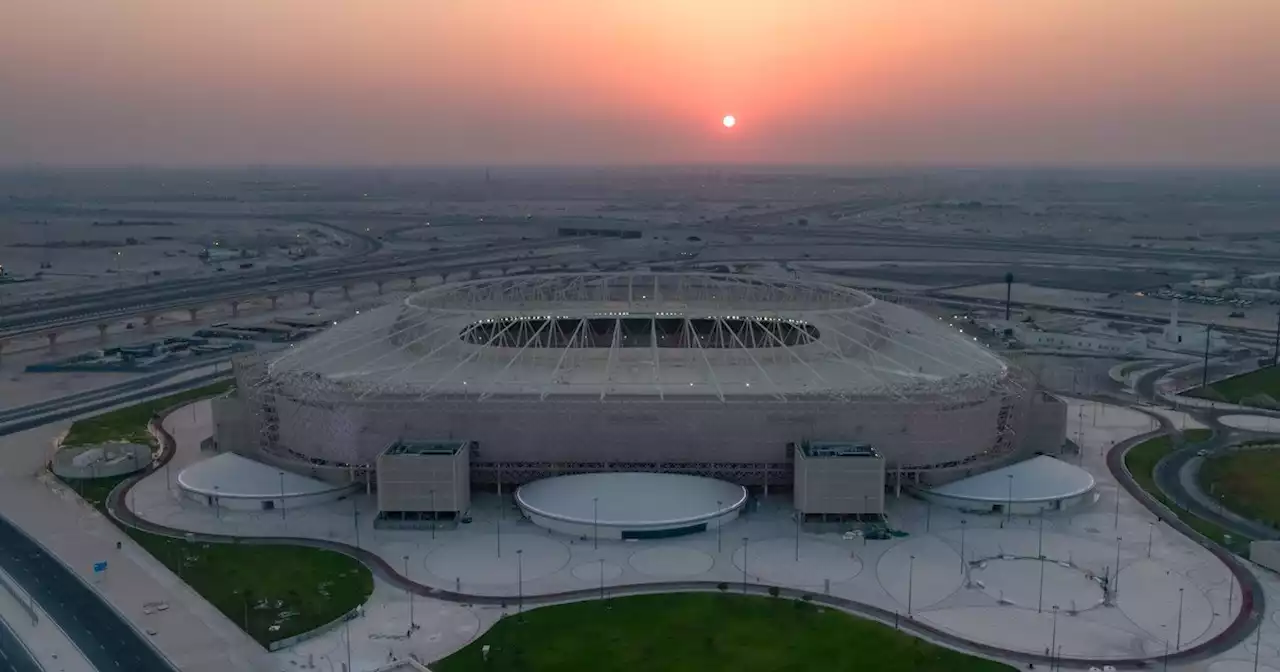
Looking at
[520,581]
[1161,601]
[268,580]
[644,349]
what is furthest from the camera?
[644,349]

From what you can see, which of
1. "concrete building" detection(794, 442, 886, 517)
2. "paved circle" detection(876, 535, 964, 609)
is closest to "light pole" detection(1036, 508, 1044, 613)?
"paved circle" detection(876, 535, 964, 609)

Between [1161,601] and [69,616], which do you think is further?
[1161,601]

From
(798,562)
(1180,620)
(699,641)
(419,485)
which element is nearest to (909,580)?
(798,562)

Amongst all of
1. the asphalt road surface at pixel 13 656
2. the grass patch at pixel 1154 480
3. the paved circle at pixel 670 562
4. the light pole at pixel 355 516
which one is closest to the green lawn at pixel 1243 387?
the grass patch at pixel 1154 480

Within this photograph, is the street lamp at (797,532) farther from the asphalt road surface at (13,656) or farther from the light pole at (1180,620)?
the asphalt road surface at (13,656)

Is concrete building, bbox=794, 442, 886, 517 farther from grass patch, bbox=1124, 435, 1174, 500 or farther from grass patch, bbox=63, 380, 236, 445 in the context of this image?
grass patch, bbox=63, 380, 236, 445

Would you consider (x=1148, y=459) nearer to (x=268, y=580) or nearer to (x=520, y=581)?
(x=520, y=581)
